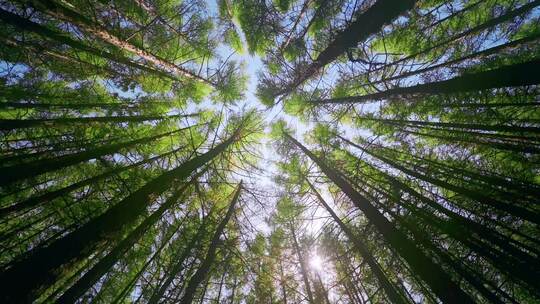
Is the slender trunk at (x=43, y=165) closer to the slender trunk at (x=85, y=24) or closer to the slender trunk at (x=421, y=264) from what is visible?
the slender trunk at (x=85, y=24)

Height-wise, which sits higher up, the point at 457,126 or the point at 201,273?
the point at 457,126

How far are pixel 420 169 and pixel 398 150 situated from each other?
2.12m

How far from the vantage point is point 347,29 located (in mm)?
6379

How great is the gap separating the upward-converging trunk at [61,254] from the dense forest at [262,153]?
0.03m

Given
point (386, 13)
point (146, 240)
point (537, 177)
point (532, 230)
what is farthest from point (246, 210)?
point (537, 177)

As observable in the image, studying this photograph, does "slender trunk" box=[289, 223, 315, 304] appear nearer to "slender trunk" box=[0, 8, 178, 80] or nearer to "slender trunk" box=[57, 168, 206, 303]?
"slender trunk" box=[57, 168, 206, 303]

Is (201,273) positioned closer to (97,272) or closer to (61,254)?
(97,272)

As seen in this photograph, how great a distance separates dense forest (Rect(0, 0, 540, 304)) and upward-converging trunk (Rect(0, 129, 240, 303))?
35mm

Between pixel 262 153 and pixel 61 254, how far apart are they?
7.68 meters

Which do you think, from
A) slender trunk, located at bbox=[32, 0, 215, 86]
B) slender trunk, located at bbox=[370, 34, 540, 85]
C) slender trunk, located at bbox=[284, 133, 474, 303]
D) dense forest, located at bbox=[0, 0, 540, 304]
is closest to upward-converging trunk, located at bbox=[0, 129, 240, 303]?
dense forest, located at bbox=[0, 0, 540, 304]

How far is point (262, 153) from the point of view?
1092 centimetres

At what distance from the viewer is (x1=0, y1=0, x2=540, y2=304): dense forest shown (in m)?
5.33

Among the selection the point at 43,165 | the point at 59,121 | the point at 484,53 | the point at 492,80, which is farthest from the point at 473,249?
the point at 59,121

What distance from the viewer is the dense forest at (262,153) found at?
5328 millimetres
